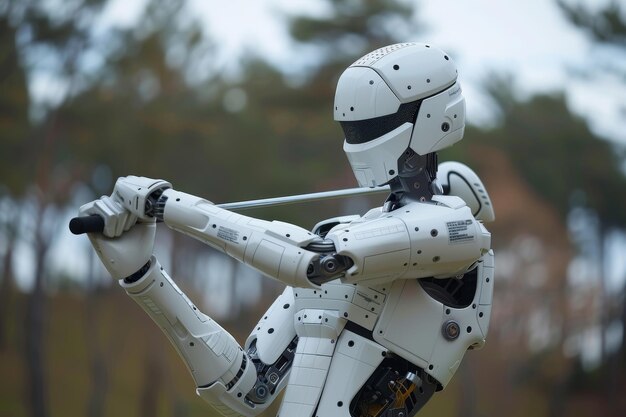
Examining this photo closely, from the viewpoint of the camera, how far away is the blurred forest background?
11.7 m

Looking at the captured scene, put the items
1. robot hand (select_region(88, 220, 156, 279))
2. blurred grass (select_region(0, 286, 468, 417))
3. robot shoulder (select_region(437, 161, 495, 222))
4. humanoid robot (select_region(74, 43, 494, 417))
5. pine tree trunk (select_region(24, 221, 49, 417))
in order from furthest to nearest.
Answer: blurred grass (select_region(0, 286, 468, 417)) → pine tree trunk (select_region(24, 221, 49, 417)) → robot shoulder (select_region(437, 161, 495, 222)) → robot hand (select_region(88, 220, 156, 279)) → humanoid robot (select_region(74, 43, 494, 417))

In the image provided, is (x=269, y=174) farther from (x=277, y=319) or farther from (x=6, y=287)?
(x=277, y=319)

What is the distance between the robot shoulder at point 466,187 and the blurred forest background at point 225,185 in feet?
23.7

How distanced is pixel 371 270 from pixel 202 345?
27.8 inches

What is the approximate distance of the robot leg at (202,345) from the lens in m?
3.47

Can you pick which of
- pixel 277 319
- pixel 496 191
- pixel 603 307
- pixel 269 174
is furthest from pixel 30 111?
pixel 277 319

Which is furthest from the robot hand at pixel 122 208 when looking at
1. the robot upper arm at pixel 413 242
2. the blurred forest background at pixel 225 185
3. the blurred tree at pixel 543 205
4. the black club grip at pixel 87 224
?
the blurred tree at pixel 543 205

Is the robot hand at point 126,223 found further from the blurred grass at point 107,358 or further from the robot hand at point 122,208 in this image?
the blurred grass at point 107,358

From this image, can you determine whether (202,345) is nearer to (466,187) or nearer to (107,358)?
(466,187)

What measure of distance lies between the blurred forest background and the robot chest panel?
7747mm

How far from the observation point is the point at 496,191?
44.2ft

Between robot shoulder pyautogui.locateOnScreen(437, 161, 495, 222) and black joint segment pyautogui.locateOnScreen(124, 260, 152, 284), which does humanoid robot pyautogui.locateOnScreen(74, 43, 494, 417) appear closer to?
black joint segment pyautogui.locateOnScreen(124, 260, 152, 284)

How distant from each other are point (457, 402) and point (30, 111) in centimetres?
608

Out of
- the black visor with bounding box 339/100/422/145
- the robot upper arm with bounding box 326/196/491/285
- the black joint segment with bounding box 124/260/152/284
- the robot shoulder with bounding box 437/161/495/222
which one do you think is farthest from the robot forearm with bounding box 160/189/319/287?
the robot shoulder with bounding box 437/161/495/222
